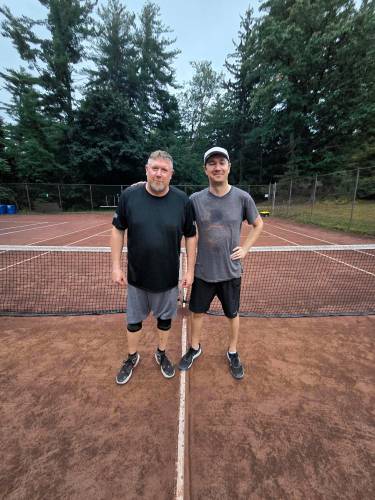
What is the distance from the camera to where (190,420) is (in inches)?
74.0

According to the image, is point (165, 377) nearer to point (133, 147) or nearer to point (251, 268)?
point (251, 268)

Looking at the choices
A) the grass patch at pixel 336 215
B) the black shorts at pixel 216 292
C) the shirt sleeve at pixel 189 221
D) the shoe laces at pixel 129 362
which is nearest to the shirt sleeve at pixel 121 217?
the shirt sleeve at pixel 189 221

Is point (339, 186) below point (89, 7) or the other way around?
below

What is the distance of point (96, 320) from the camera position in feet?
11.1

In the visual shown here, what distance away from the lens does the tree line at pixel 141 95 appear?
2067cm

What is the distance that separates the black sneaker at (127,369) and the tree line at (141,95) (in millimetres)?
23349

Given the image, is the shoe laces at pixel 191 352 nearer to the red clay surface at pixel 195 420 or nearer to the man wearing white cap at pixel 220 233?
the red clay surface at pixel 195 420

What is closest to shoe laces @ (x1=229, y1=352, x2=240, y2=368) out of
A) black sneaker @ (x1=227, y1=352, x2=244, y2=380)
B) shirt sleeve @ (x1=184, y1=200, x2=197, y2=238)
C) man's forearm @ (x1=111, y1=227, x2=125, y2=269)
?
black sneaker @ (x1=227, y1=352, x2=244, y2=380)

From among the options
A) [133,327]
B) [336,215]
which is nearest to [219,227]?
[133,327]

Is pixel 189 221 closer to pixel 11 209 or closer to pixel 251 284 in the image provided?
pixel 251 284

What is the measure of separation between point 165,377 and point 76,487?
3.24 ft

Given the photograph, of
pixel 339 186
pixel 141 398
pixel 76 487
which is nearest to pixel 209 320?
pixel 141 398

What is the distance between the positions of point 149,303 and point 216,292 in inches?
25.8

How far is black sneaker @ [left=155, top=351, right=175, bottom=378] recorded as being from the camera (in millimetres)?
2314
